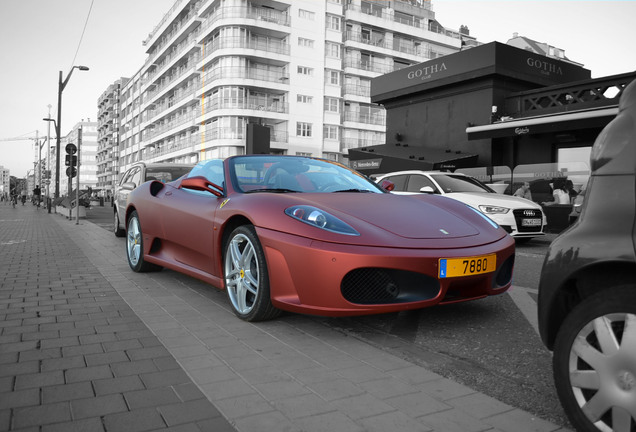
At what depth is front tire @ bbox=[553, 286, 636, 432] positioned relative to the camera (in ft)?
5.35

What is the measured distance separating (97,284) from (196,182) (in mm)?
1835

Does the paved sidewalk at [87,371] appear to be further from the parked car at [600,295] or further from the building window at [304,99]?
the building window at [304,99]

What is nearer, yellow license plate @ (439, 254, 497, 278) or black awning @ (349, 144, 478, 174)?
yellow license plate @ (439, 254, 497, 278)

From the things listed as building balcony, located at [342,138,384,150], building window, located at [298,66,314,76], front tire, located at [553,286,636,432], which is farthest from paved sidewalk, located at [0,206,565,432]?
building balcony, located at [342,138,384,150]

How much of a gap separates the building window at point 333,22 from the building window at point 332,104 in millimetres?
6891

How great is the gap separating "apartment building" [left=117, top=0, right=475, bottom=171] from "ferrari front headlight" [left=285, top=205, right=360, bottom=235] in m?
41.0

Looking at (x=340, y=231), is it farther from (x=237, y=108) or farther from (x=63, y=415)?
(x=237, y=108)

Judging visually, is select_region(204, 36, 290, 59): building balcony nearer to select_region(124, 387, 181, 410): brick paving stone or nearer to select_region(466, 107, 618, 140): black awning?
select_region(466, 107, 618, 140): black awning

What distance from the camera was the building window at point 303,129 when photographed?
153 feet

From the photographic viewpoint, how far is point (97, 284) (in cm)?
505

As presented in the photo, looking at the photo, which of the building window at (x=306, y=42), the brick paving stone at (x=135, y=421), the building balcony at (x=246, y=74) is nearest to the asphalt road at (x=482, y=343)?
the brick paving stone at (x=135, y=421)

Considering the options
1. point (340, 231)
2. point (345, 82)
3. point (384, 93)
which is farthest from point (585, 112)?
point (345, 82)

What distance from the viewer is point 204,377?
2.53 m

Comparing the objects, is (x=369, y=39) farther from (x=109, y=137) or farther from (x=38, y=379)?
(x=109, y=137)
